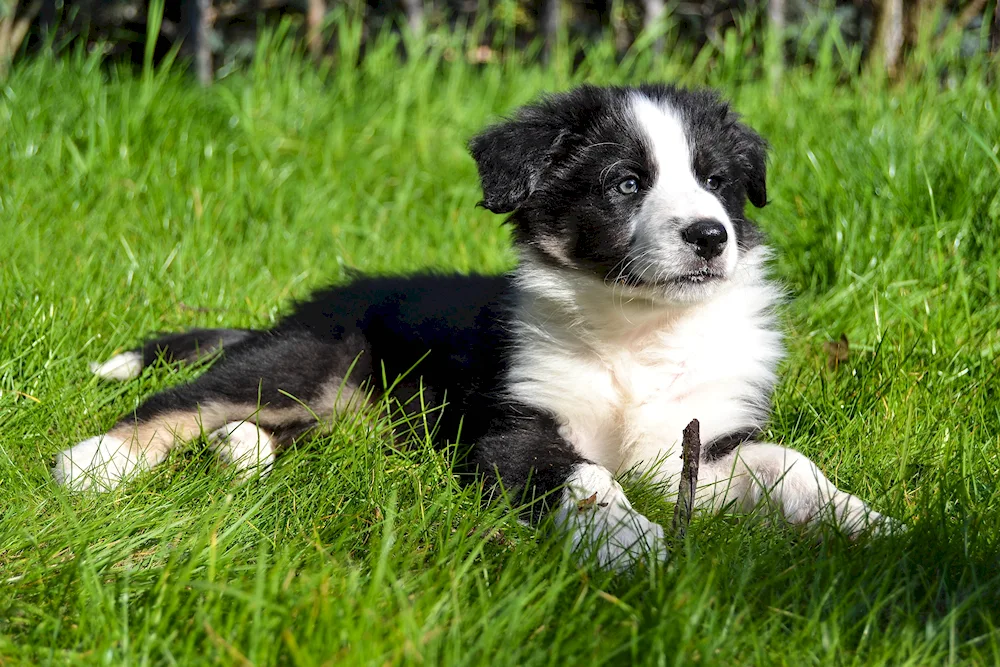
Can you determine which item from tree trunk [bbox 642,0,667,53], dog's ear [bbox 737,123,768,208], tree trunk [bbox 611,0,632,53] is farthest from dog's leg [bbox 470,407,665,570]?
tree trunk [bbox 611,0,632,53]

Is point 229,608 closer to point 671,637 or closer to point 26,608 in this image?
point 26,608

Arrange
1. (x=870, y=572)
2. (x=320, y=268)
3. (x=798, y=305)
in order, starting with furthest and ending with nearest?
(x=320, y=268), (x=798, y=305), (x=870, y=572)

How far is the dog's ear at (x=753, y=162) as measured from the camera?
9.67 feet

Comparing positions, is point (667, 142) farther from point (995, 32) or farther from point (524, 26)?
point (524, 26)

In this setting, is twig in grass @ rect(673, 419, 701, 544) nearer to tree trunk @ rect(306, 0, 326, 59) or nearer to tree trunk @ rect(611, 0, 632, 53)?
tree trunk @ rect(306, 0, 326, 59)

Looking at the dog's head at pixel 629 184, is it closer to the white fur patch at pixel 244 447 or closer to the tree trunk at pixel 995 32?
the white fur patch at pixel 244 447

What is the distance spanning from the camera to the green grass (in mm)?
1654

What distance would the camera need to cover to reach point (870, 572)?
1868mm

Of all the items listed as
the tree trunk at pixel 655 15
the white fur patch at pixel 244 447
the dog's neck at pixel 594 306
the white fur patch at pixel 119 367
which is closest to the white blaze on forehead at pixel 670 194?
the dog's neck at pixel 594 306

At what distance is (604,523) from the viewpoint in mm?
1993

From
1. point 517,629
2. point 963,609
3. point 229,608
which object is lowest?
point 229,608

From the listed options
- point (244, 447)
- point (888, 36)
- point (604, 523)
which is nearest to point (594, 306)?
point (604, 523)

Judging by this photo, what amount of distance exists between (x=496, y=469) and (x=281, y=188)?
9.21 feet

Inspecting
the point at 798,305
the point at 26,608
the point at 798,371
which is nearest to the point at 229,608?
the point at 26,608
